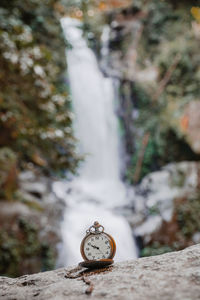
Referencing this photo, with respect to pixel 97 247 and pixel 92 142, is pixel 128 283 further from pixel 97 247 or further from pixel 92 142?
pixel 92 142

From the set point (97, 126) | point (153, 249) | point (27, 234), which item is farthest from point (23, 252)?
point (97, 126)

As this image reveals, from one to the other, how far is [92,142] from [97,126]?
2.55 ft

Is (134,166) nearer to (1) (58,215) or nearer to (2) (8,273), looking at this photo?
(1) (58,215)

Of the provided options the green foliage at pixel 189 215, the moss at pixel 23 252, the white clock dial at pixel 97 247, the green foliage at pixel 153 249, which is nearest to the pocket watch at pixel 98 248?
the white clock dial at pixel 97 247

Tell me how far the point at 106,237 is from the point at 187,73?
28.7 ft

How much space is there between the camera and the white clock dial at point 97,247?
1.55 metres

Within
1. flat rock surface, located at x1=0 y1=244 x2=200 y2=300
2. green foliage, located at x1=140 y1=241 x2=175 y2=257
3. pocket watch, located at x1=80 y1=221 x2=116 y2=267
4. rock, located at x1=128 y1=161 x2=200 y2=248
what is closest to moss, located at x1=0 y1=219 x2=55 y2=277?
green foliage, located at x1=140 y1=241 x2=175 y2=257

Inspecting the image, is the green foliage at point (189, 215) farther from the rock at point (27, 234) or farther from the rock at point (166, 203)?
the rock at point (27, 234)

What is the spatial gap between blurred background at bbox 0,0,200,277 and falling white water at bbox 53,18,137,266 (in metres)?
0.04

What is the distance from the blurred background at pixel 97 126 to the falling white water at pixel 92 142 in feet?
0.15

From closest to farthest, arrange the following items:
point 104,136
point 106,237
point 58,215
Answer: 1. point 106,237
2. point 58,215
3. point 104,136

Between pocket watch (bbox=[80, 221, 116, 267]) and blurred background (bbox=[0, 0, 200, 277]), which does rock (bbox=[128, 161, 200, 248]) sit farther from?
pocket watch (bbox=[80, 221, 116, 267])

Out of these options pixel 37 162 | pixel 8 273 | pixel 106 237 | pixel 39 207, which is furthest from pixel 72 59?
pixel 106 237

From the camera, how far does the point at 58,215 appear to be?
589 cm
